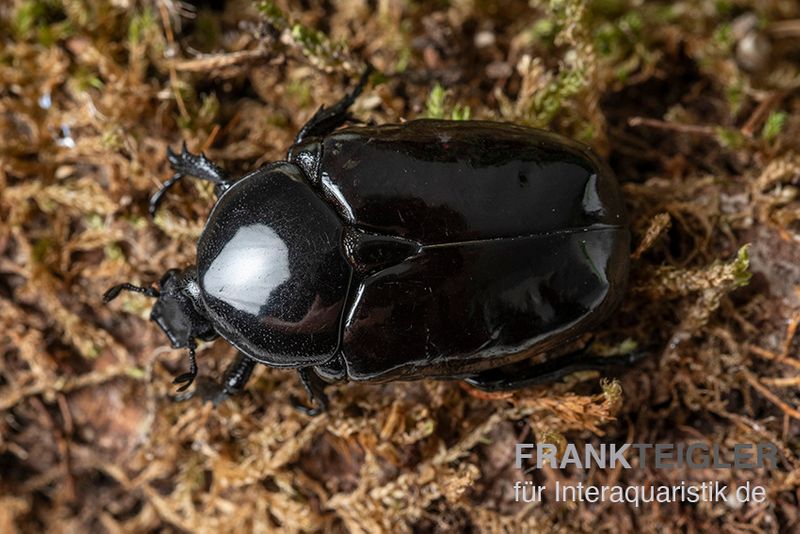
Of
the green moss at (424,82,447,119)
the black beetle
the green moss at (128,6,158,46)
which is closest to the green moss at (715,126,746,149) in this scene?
the black beetle

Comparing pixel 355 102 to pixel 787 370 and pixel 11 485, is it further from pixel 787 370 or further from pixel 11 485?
pixel 11 485

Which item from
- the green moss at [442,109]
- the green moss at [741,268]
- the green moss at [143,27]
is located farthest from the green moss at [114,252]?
the green moss at [741,268]

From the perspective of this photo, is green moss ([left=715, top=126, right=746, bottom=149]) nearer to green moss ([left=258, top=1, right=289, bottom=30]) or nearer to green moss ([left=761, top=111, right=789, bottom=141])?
green moss ([left=761, top=111, right=789, bottom=141])

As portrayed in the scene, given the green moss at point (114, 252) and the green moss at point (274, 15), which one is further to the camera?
the green moss at point (114, 252)

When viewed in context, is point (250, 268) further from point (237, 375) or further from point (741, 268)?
point (741, 268)

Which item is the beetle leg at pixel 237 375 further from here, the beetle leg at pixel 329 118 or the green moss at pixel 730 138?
the green moss at pixel 730 138

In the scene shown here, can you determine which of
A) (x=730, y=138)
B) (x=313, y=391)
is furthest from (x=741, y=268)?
(x=313, y=391)

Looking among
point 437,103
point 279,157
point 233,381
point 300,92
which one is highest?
point 437,103
